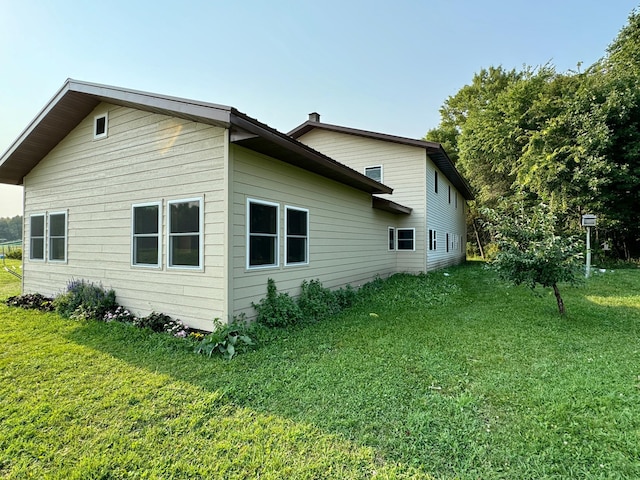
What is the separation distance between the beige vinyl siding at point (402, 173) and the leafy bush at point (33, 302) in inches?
401

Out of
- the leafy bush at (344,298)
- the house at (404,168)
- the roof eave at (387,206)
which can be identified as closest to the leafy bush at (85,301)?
the leafy bush at (344,298)

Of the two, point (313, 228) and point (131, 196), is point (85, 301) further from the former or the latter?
point (313, 228)

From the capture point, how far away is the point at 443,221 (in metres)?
15.1

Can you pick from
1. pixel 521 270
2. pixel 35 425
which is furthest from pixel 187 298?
pixel 521 270

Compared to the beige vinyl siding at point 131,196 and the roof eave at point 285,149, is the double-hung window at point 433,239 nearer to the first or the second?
the roof eave at point 285,149

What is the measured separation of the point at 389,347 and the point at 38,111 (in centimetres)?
877

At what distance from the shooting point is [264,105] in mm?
11625

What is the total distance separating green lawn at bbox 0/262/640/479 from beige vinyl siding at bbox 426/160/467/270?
765 cm

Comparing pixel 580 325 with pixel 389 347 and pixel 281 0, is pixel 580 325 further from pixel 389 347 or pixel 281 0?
pixel 281 0

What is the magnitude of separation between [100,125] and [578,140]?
66.4 feet

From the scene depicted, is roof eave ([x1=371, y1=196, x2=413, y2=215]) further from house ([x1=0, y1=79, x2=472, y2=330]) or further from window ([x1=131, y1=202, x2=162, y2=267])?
window ([x1=131, y1=202, x2=162, y2=267])

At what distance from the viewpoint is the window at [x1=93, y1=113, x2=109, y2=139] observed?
21.4ft

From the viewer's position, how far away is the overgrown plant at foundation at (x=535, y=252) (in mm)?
5719

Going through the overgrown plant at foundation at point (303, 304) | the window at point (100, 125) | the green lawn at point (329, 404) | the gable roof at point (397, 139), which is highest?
the gable roof at point (397, 139)
